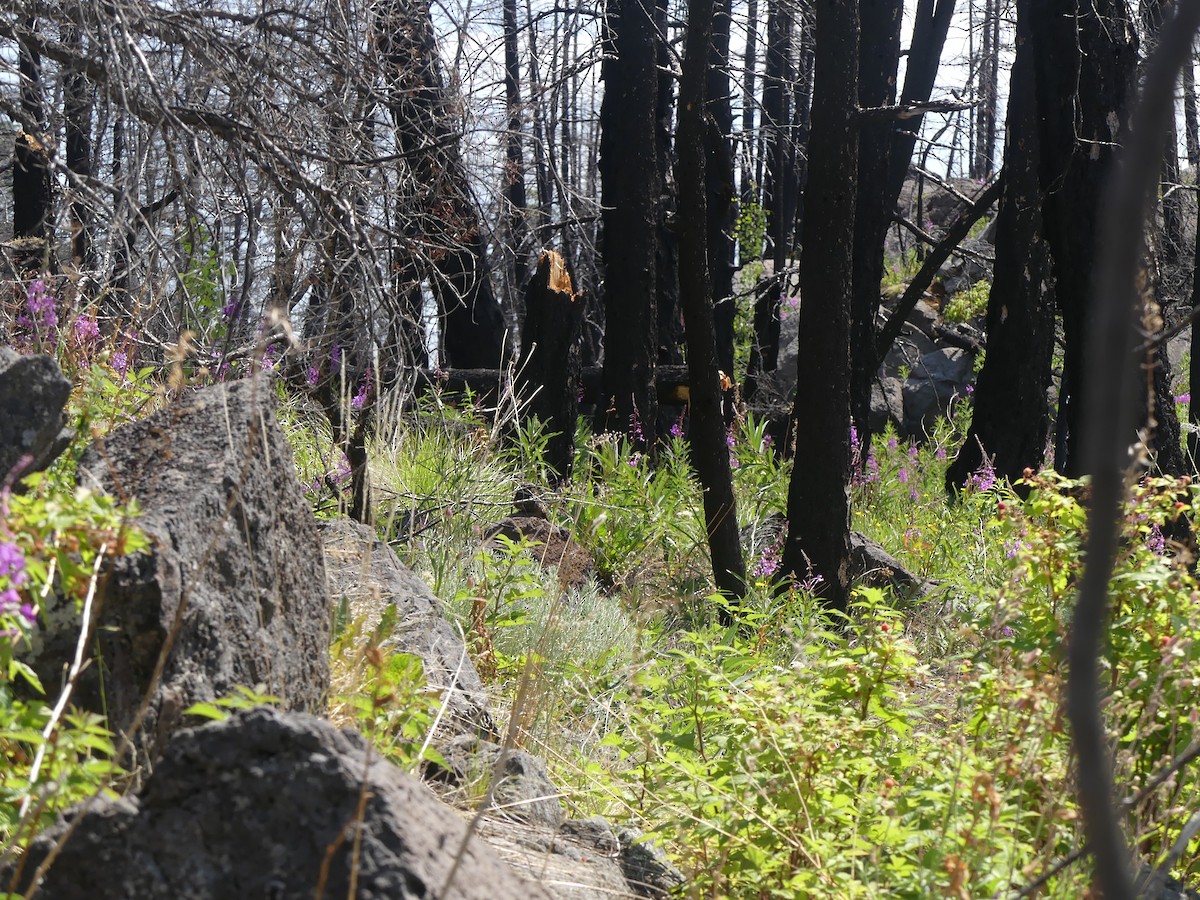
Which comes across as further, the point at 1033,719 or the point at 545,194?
the point at 545,194

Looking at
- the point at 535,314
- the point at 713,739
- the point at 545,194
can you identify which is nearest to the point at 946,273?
the point at 545,194

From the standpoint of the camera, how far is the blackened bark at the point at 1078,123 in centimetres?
663

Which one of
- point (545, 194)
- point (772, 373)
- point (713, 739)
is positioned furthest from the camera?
point (545, 194)

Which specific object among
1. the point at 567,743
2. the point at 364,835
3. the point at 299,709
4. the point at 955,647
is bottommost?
the point at 955,647

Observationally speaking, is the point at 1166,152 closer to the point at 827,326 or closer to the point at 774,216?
the point at 827,326

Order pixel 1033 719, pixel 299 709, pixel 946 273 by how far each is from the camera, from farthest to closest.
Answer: pixel 946 273 → pixel 1033 719 → pixel 299 709

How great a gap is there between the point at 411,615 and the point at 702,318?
3289 mm

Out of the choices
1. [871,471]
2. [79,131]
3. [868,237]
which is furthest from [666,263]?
[79,131]

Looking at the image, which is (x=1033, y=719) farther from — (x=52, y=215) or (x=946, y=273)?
(x=946, y=273)

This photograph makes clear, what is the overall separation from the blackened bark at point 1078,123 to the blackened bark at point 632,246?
11.0 feet

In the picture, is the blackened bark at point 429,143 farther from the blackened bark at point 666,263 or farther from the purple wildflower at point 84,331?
the blackened bark at point 666,263

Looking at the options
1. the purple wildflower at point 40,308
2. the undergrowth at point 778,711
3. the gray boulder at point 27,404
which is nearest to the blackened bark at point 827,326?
the undergrowth at point 778,711

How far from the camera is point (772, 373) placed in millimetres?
15906

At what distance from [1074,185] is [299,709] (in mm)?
5900
